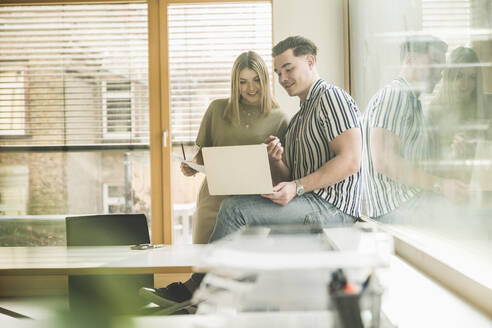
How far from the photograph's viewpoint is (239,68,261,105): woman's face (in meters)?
2.64

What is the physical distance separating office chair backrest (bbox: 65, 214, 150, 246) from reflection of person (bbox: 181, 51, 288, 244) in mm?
344

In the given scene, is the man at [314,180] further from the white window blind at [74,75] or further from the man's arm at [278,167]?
the white window blind at [74,75]

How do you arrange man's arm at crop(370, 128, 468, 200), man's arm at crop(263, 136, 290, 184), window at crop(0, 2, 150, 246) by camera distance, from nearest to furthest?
man's arm at crop(370, 128, 468, 200), man's arm at crop(263, 136, 290, 184), window at crop(0, 2, 150, 246)

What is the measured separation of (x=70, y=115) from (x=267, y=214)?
2540mm

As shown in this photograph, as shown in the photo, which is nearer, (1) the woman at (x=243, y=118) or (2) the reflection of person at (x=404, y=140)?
(2) the reflection of person at (x=404, y=140)

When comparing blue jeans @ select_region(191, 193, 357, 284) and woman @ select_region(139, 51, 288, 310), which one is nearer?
blue jeans @ select_region(191, 193, 357, 284)

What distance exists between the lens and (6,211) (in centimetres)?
397

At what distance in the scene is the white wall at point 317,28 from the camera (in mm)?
3639

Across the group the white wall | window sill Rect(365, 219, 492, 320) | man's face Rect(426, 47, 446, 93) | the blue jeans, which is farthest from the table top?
the white wall

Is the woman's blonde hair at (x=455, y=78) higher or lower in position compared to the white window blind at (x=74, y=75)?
lower

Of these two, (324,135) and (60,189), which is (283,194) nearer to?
(324,135)

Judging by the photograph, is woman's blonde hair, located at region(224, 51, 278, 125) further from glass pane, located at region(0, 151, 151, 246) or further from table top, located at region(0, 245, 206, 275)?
glass pane, located at region(0, 151, 151, 246)

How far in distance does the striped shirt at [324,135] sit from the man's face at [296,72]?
0.08 meters

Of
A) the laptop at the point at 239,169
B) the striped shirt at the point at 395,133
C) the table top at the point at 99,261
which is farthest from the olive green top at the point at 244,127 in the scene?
the table top at the point at 99,261
